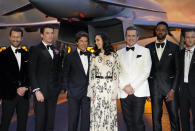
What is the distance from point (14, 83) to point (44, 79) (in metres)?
0.45

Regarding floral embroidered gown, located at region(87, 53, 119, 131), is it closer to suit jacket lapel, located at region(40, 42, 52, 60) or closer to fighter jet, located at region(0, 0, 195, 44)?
suit jacket lapel, located at region(40, 42, 52, 60)

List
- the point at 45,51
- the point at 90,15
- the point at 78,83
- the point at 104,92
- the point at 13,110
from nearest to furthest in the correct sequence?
the point at 104,92 < the point at 13,110 < the point at 45,51 < the point at 78,83 < the point at 90,15

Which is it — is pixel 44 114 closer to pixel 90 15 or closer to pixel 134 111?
pixel 134 111

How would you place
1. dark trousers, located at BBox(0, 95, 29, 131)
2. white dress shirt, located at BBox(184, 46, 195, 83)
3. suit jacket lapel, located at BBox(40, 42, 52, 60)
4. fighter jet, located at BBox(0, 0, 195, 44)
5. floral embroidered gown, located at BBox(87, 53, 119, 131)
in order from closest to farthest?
floral embroidered gown, located at BBox(87, 53, 119, 131)
dark trousers, located at BBox(0, 95, 29, 131)
suit jacket lapel, located at BBox(40, 42, 52, 60)
white dress shirt, located at BBox(184, 46, 195, 83)
fighter jet, located at BBox(0, 0, 195, 44)

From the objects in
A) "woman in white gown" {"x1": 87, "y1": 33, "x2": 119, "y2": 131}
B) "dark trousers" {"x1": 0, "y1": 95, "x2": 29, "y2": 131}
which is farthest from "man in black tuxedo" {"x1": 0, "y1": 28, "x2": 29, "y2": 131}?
"woman in white gown" {"x1": 87, "y1": 33, "x2": 119, "y2": 131}

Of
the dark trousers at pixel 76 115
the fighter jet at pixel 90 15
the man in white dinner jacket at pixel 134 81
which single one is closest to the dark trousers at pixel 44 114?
the dark trousers at pixel 76 115

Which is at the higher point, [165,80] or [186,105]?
[165,80]

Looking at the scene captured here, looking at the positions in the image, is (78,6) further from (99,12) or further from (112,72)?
(112,72)

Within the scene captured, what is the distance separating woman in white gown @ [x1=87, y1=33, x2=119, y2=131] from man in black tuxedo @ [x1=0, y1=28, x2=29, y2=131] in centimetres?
110

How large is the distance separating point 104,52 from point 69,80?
33.1 inches

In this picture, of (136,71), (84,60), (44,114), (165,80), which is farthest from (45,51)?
(165,80)

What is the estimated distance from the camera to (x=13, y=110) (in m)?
2.85

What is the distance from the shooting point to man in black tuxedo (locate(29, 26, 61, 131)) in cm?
283

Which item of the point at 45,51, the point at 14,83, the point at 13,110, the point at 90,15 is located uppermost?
the point at 90,15
